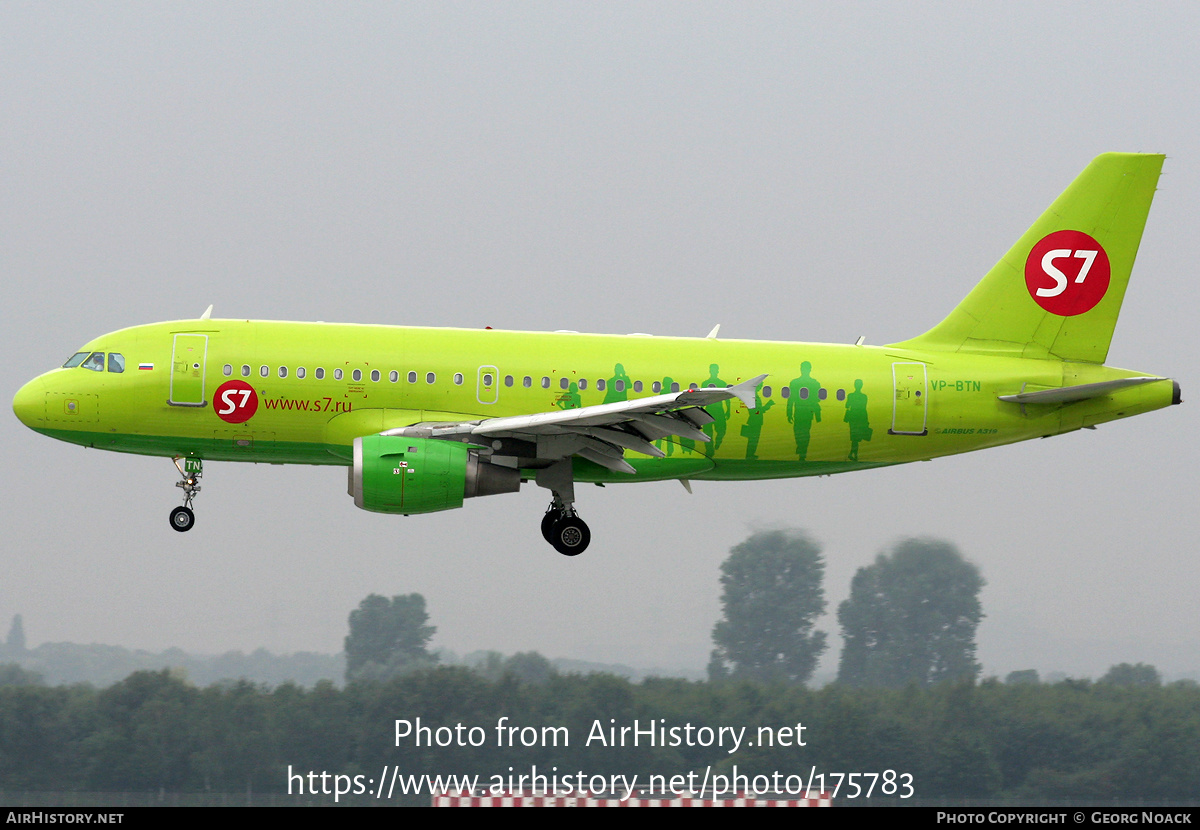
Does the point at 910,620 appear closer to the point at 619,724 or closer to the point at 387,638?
the point at 619,724

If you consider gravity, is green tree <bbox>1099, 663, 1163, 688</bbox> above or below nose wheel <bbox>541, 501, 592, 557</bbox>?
below

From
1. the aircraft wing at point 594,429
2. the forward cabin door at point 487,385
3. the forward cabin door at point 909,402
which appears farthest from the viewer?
the forward cabin door at point 909,402

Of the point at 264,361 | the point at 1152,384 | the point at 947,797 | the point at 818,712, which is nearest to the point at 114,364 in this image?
the point at 264,361

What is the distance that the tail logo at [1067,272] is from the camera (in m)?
32.9

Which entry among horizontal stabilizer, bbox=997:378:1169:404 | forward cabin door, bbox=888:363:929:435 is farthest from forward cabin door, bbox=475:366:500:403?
horizontal stabilizer, bbox=997:378:1169:404

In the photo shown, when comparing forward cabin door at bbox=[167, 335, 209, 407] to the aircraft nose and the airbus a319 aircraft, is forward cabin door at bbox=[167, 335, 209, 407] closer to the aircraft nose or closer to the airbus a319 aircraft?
the airbus a319 aircraft

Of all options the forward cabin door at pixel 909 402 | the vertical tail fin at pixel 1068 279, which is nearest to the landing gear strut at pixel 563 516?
the forward cabin door at pixel 909 402

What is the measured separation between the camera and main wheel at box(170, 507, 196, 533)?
3042 cm

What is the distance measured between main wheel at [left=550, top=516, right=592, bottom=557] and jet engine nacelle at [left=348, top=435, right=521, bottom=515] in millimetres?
2790

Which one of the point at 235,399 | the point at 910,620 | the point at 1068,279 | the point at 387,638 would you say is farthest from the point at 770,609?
the point at 235,399

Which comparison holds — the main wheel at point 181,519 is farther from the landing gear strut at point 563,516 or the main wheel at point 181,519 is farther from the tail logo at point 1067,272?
the tail logo at point 1067,272

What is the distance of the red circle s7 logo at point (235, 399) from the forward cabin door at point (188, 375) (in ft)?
1.14

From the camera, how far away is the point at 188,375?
1140 inches
